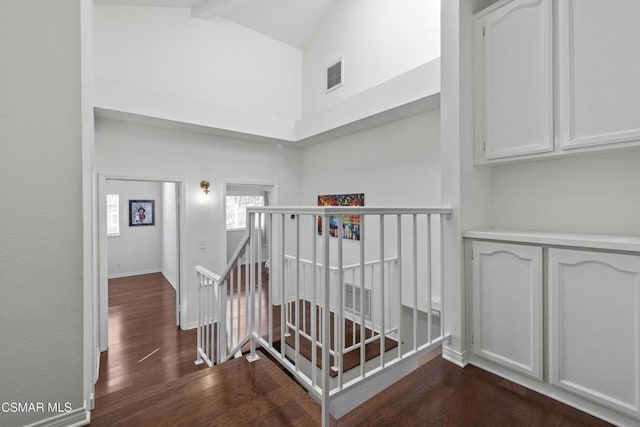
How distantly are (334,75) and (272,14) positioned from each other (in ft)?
4.32

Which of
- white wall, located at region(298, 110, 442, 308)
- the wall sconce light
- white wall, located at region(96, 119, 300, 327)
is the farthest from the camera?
the wall sconce light

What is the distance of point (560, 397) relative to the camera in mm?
1640

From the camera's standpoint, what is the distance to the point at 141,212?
7195 mm

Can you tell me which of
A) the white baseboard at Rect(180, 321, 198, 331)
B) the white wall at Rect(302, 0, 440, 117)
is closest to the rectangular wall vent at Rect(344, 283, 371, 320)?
the white baseboard at Rect(180, 321, 198, 331)

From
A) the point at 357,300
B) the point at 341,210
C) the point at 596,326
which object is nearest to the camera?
the point at 341,210

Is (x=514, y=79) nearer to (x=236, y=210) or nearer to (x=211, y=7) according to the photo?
(x=211, y=7)

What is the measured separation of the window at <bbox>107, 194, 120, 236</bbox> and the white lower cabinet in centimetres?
795

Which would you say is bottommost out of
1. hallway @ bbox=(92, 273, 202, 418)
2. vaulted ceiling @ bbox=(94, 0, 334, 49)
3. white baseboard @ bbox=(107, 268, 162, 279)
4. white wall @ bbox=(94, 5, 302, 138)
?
hallway @ bbox=(92, 273, 202, 418)

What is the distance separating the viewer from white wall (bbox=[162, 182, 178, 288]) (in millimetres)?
6047

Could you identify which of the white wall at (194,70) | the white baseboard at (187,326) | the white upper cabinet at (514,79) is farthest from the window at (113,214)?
the white upper cabinet at (514,79)

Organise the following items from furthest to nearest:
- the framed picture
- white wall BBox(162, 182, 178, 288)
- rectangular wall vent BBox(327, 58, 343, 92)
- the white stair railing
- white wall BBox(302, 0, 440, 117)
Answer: the framed picture → white wall BBox(162, 182, 178, 288) → rectangular wall vent BBox(327, 58, 343, 92) → white wall BBox(302, 0, 440, 117) → the white stair railing

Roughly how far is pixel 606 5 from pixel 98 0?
4.80 metres

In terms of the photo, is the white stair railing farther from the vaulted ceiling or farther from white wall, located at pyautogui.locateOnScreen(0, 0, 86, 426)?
the vaulted ceiling

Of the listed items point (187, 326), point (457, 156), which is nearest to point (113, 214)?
point (187, 326)
